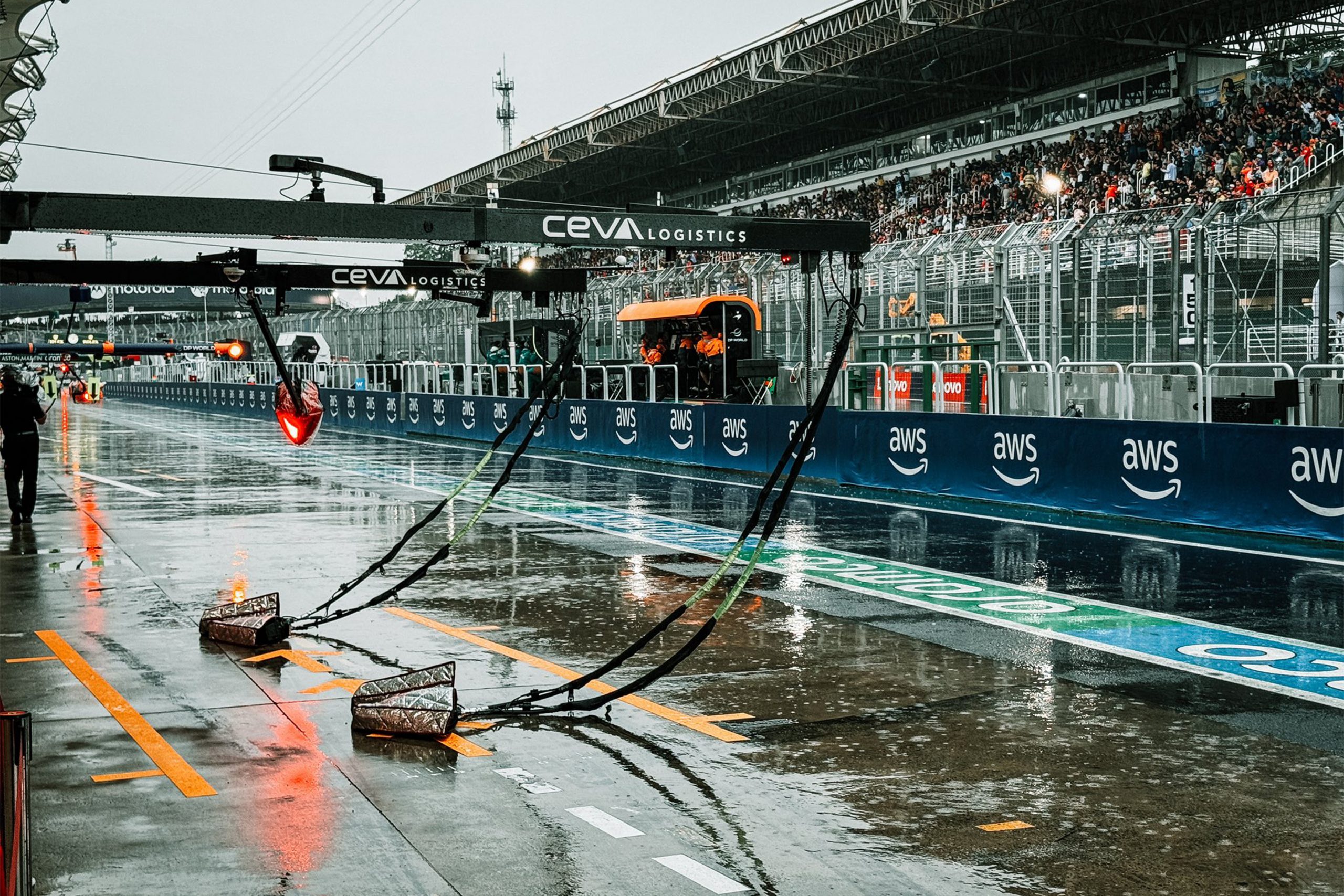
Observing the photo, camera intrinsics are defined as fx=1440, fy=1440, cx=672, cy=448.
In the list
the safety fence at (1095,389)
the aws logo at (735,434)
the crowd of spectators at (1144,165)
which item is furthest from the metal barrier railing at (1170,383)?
the aws logo at (735,434)

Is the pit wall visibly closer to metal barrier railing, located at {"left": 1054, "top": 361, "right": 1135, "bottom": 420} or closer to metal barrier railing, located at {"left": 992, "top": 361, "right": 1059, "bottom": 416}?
metal barrier railing, located at {"left": 992, "top": 361, "right": 1059, "bottom": 416}

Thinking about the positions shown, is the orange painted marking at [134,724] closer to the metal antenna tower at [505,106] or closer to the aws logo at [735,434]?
the aws logo at [735,434]

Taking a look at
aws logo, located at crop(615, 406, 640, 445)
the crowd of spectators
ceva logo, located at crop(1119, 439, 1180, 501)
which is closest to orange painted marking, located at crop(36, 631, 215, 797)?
ceva logo, located at crop(1119, 439, 1180, 501)

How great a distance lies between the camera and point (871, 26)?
3812cm

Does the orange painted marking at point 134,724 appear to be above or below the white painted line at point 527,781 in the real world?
above

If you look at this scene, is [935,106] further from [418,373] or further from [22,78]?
[22,78]

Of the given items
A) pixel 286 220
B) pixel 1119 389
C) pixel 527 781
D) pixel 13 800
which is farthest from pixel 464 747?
pixel 1119 389

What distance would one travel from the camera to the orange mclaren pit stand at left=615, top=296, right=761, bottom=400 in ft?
109

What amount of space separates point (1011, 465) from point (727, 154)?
38.9 m

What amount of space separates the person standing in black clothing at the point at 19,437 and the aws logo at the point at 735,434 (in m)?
11.6

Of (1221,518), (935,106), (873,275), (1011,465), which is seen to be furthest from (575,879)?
(935,106)

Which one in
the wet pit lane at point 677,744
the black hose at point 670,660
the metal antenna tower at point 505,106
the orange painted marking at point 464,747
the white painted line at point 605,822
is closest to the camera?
the wet pit lane at point 677,744

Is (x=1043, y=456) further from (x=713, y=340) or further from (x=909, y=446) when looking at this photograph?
(x=713, y=340)

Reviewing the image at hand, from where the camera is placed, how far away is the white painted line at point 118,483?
2178cm
